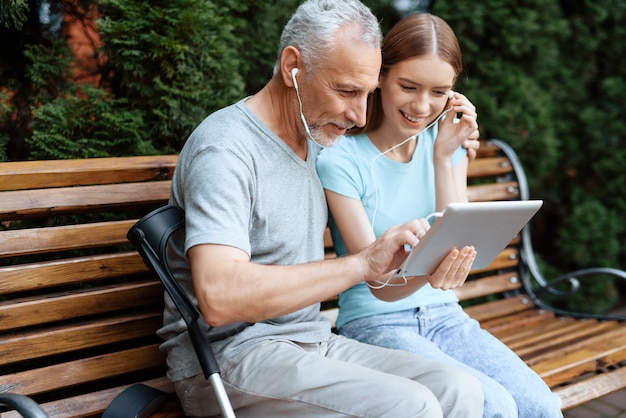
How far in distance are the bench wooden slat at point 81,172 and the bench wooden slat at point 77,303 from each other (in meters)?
0.39

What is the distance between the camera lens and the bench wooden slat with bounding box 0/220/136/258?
232 centimetres

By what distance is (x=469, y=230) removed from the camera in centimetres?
218

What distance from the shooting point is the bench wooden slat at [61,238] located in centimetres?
232

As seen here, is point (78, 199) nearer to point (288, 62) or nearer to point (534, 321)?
point (288, 62)

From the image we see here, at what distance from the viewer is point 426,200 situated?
2.75 m

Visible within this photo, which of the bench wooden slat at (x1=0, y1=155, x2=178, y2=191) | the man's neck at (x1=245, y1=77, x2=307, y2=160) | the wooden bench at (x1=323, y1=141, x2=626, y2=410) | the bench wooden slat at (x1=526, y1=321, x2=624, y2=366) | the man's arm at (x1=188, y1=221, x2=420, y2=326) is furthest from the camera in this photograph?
the bench wooden slat at (x1=526, y1=321, x2=624, y2=366)

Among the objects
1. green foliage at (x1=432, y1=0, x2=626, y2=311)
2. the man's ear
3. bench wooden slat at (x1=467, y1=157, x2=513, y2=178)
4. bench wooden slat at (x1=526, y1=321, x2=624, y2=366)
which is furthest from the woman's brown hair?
green foliage at (x1=432, y1=0, x2=626, y2=311)

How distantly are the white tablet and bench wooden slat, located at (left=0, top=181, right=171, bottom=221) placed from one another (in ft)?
3.25

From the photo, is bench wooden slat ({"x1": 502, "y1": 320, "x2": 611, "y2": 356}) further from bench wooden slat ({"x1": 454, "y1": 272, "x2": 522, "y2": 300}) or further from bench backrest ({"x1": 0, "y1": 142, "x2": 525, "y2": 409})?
bench backrest ({"x1": 0, "y1": 142, "x2": 525, "y2": 409})

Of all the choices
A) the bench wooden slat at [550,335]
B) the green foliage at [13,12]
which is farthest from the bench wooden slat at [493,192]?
the green foliage at [13,12]

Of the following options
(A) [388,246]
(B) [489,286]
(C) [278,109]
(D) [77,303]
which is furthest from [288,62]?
(B) [489,286]

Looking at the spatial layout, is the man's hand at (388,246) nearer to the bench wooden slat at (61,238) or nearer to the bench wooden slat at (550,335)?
the bench wooden slat at (61,238)

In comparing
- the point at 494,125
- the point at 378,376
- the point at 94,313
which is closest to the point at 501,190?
the point at 494,125

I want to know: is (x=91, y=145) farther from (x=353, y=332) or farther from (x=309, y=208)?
(x=353, y=332)
